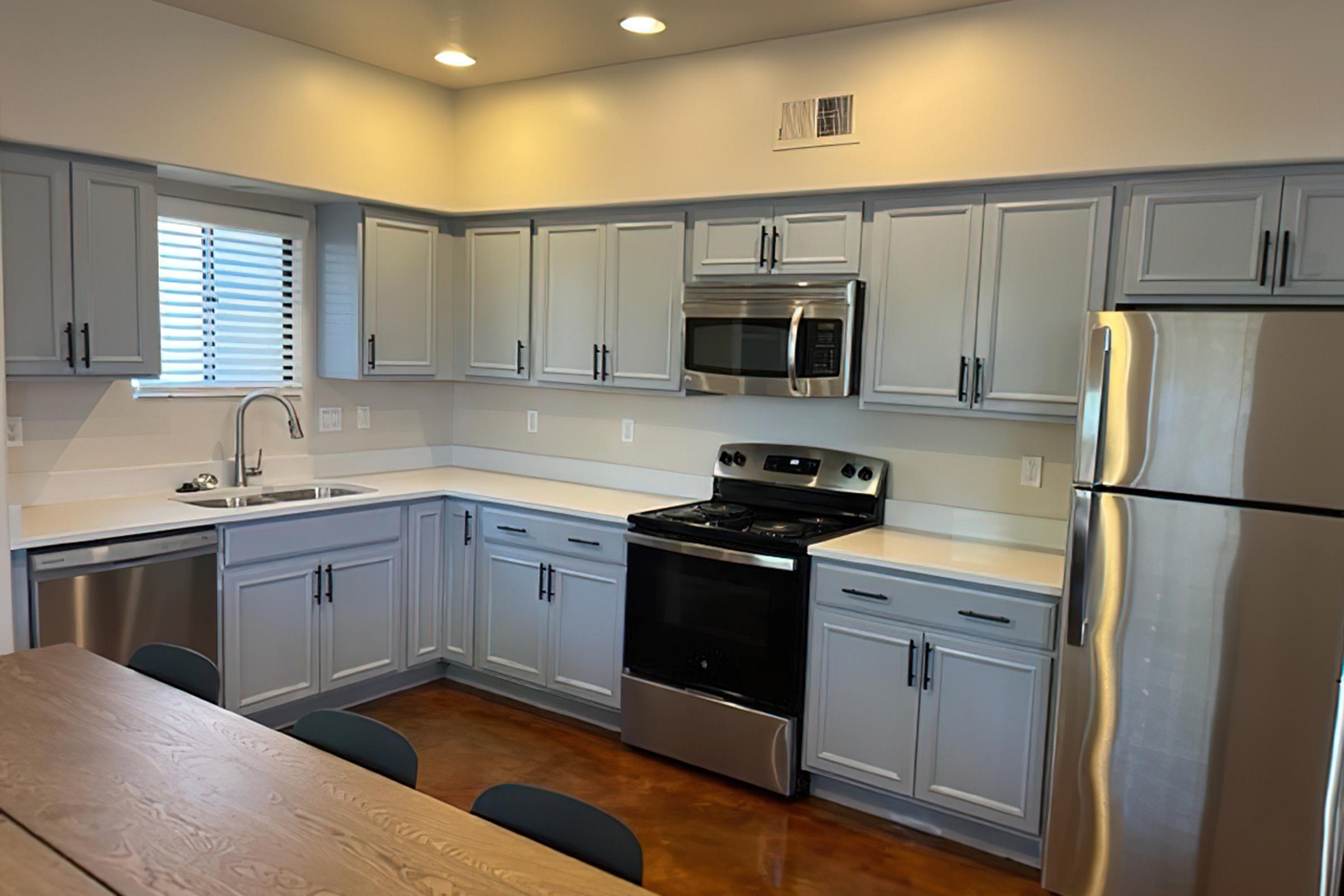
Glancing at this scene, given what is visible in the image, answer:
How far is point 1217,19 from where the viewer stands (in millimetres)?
2857

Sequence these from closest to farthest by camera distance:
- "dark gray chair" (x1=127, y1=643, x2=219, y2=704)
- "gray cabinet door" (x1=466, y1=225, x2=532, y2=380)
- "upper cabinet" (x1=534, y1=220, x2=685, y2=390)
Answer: "dark gray chair" (x1=127, y1=643, x2=219, y2=704) → "upper cabinet" (x1=534, y1=220, x2=685, y2=390) → "gray cabinet door" (x1=466, y1=225, x2=532, y2=380)

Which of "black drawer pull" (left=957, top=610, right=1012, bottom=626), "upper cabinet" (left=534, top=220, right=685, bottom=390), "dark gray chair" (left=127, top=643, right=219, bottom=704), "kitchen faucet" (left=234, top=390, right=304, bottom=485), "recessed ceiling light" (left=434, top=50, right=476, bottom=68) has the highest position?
"recessed ceiling light" (left=434, top=50, right=476, bottom=68)

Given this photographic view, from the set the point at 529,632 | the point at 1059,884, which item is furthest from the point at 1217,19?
the point at 529,632

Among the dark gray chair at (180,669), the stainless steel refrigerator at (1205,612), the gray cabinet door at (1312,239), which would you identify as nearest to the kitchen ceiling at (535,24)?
the gray cabinet door at (1312,239)

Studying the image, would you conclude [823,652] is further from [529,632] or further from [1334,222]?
[1334,222]

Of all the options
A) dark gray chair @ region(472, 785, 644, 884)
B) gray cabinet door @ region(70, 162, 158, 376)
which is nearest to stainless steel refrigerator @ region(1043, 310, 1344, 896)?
dark gray chair @ region(472, 785, 644, 884)

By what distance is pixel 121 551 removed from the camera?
314cm

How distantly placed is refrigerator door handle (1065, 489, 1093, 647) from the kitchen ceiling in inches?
68.5

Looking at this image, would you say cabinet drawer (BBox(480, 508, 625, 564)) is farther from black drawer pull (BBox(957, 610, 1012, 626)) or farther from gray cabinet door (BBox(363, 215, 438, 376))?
black drawer pull (BBox(957, 610, 1012, 626))

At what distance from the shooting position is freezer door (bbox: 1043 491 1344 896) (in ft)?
7.83

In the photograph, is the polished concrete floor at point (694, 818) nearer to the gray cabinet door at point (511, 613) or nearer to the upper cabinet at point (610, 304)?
the gray cabinet door at point (511, 613)

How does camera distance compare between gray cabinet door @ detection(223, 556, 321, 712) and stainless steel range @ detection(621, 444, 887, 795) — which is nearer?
stainless steel range @ detection(621, 444, 887, 795)

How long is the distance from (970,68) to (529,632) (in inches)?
108

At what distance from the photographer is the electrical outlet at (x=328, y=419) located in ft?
14.7
